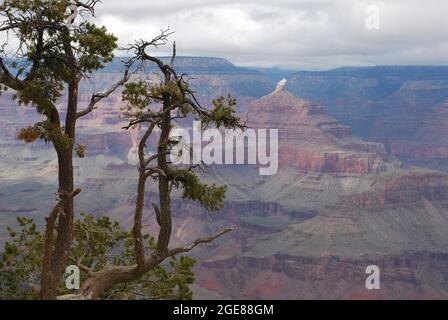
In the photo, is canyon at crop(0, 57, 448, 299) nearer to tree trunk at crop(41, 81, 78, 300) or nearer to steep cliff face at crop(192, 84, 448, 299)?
steep cliff face at crop(192, 84, 448, 299)

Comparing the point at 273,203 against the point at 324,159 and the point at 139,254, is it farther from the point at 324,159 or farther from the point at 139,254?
the point at 139,254

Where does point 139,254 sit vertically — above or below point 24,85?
below

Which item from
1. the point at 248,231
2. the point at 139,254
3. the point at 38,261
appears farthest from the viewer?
the point at 248,231

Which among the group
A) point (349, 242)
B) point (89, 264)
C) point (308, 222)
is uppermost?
point (89, 264)

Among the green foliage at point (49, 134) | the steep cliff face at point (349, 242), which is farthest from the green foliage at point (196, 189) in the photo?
the steep cliff face at point (349, 242)

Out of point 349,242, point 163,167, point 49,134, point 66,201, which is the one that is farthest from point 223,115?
point 349,242

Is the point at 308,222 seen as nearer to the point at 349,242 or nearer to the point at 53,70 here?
the point at 349,242
